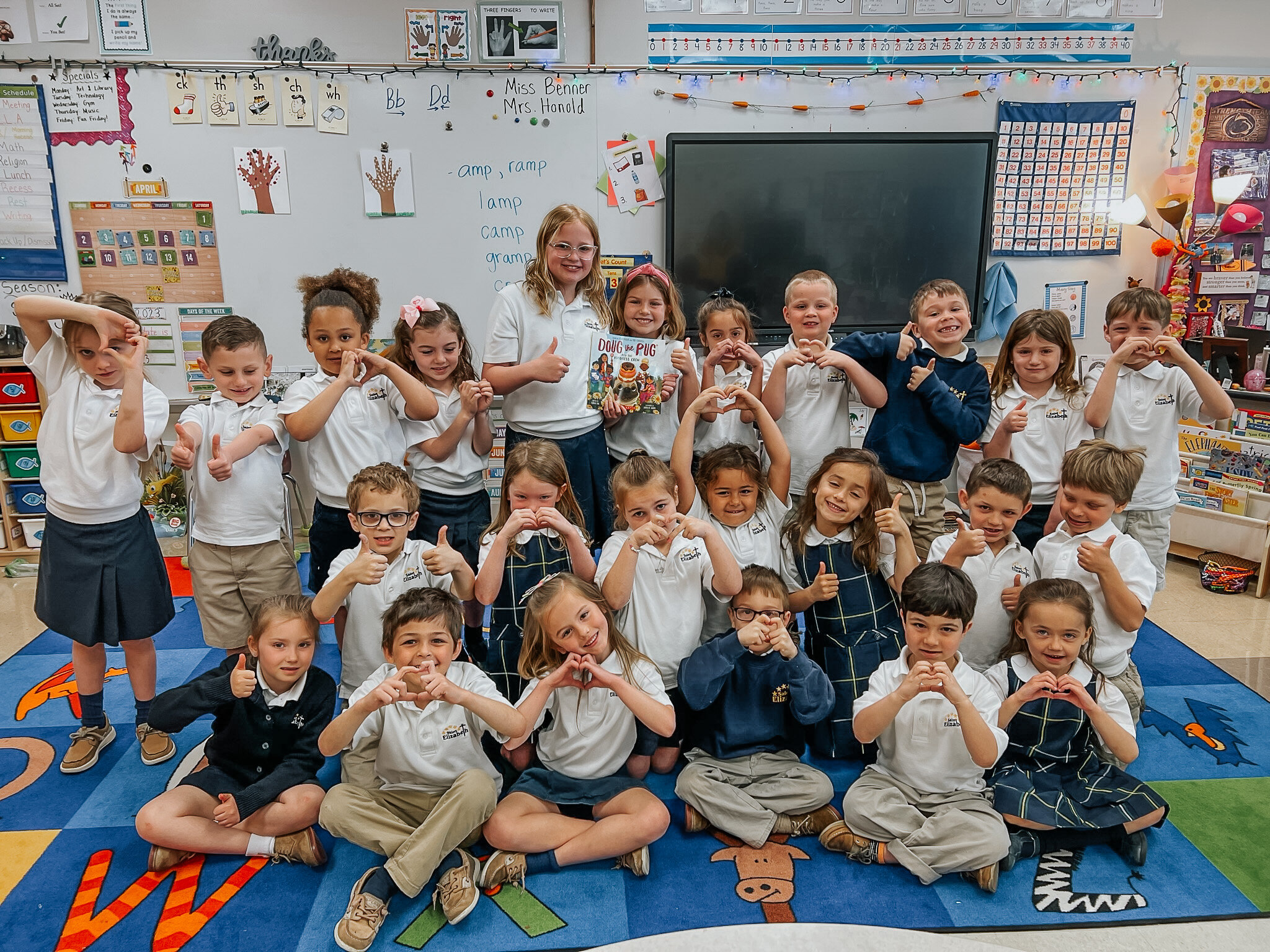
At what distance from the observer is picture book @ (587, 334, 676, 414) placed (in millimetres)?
2734

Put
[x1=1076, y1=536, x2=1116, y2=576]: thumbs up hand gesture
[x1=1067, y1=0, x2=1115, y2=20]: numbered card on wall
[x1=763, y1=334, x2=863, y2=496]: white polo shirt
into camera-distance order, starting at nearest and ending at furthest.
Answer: [x1=1076, y1=536, x2=1116, y2=576]: thumbs up hand gesture
[x1=763, y1=334, x2=863, y2=496]: white polo shirt
[x1=1067, y1=0, x2=1115, y2=20]: numbered card on wall

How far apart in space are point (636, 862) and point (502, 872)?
0.34 m

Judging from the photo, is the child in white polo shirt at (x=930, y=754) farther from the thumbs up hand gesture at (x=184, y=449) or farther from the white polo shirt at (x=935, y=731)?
the thumbs up hand gesture at (x=184, y=449)

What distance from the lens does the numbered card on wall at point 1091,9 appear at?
464 cm

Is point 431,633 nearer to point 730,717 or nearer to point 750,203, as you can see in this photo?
point 730,717

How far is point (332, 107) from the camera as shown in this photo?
442 cm

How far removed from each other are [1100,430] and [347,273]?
2.73 m

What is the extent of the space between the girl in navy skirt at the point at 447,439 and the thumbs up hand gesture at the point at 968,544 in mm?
1528

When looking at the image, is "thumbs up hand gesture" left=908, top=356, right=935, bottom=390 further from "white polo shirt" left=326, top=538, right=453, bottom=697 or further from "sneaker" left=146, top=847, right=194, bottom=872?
"sneaker" left=146, top=847, right=194, bottom=872

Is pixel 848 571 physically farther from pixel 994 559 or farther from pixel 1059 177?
pixel 1059 177

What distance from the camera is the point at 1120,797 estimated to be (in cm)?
218

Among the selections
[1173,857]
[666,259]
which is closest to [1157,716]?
[1173,857]

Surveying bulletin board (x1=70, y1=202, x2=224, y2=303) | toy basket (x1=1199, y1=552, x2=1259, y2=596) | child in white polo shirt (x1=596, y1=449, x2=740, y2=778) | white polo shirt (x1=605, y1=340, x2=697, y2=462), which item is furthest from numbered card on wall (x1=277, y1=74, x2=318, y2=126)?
toy basket (x1=1199, y1=552, x2=1259, y2=596)

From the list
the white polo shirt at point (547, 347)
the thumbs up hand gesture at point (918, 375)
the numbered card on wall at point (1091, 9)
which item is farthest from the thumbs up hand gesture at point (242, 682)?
the numbered card on wall at point (1091, 9)
